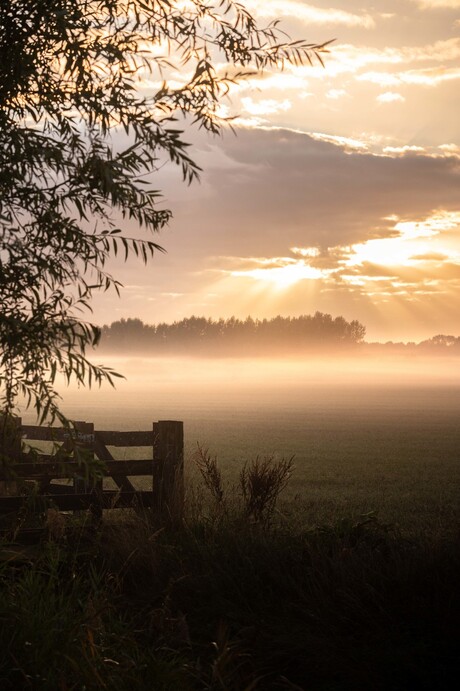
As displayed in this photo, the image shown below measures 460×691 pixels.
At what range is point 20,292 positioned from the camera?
6.73 meters

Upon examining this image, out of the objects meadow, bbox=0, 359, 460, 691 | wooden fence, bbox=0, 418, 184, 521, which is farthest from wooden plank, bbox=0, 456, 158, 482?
meadow, bbox=0, 359, 460, 691

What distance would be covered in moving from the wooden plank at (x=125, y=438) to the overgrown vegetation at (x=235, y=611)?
188 cm

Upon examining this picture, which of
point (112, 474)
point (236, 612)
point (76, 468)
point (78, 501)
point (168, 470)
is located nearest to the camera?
point (236, 612)

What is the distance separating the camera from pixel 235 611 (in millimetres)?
7555

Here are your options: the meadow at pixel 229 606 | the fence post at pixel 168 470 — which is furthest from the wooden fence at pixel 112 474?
the meadow at pixel 229 606

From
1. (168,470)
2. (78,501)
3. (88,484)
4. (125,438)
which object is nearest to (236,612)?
(88,484)

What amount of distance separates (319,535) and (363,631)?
2.34m

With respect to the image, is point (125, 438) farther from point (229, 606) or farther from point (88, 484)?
point (229, 606)

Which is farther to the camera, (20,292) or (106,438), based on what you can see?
(106,438)

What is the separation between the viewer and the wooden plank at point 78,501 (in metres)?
9.29

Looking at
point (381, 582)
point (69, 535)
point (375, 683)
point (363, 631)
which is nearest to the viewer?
point (375, 683)

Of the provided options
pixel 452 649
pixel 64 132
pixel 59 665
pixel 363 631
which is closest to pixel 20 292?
pixel 64 132

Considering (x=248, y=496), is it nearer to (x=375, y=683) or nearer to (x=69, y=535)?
(x=69, y=535)

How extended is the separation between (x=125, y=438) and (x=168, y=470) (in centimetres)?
134
